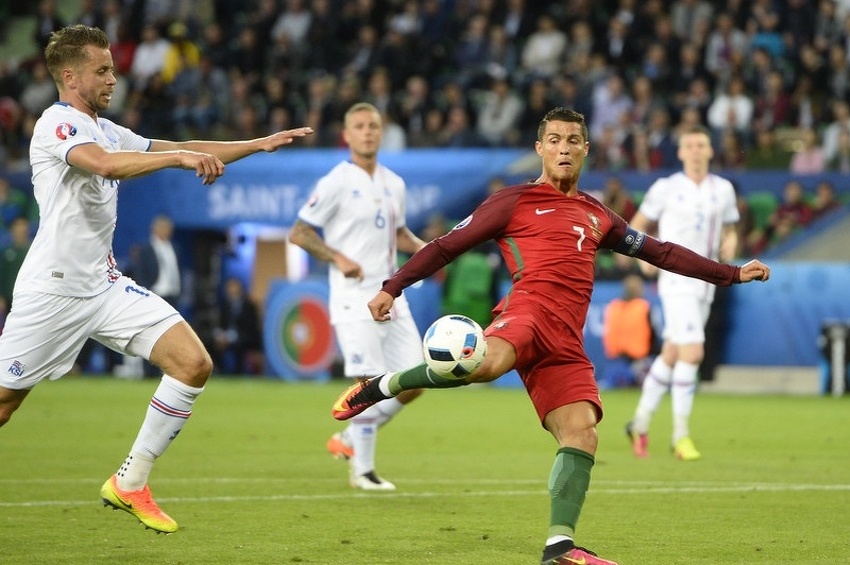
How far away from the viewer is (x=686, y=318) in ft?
40.7

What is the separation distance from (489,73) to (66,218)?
17368mm

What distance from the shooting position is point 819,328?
1944 centimetres

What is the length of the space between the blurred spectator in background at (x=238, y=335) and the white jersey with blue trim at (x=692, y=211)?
1136 cm

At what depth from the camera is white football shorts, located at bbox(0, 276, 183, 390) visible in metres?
7.35

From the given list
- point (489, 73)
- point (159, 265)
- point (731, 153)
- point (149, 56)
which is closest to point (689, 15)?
point (489, 73)

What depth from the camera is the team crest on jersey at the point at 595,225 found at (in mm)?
7258

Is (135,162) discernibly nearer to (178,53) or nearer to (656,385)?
(656,385)

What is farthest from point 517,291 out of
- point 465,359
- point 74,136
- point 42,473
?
point 42,473

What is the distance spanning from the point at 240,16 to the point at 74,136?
888 inches

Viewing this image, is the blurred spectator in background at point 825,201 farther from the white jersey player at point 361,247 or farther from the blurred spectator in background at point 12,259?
the blurred spectator in background at point 12,259

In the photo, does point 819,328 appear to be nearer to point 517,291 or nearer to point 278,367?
point 278,367

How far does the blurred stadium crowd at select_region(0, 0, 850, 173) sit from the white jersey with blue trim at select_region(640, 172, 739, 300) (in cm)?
854

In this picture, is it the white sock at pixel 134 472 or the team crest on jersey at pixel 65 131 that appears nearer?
the team crest on jersey at pixel 65 131

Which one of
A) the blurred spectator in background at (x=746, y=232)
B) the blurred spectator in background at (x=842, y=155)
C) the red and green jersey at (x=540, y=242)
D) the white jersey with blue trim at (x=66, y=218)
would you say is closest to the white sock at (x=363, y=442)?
the white jersey with blue trim at (x=66, y=218)
